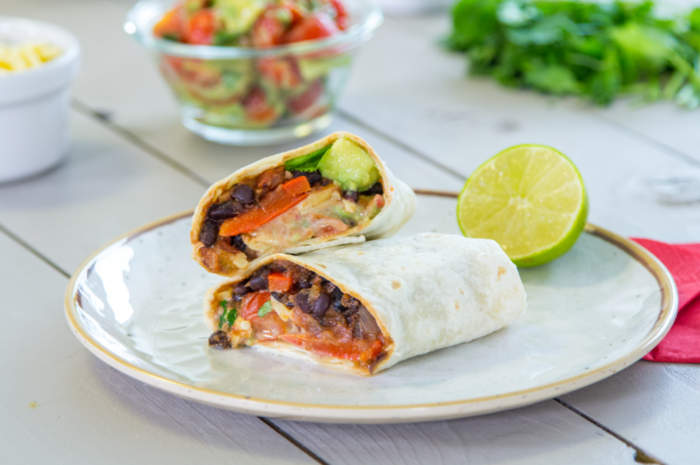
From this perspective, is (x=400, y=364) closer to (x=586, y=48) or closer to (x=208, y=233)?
(x=208, y=233)

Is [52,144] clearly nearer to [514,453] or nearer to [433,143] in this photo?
[433,143]

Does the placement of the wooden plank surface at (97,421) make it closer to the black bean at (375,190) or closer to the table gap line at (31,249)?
the table gap line at (31,249)

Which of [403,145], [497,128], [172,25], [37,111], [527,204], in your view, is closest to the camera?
[527,204]

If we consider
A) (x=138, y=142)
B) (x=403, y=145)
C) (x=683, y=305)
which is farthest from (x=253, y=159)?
(x=683, y=305)

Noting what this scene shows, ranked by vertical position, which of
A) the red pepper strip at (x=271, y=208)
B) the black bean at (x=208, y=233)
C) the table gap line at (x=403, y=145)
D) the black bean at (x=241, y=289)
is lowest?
the table gap line at (x=403, y=145)

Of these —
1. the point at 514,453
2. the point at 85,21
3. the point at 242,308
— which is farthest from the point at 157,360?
the point at 85,21

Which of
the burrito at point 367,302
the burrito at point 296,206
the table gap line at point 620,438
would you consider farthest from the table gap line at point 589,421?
the burrito at point 296,206

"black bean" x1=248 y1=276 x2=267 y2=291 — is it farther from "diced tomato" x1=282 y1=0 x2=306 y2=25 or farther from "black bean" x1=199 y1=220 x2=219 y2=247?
"diced tomato" x1=282 y1=0 x2=306 y2=25
